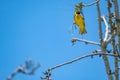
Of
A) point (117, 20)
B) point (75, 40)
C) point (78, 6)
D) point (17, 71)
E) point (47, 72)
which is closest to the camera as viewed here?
point (17, 71)

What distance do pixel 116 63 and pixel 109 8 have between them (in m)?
0.76

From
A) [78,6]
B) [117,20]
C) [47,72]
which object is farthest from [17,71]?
[78,6]

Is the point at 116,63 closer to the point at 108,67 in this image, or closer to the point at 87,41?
the point at 108,67

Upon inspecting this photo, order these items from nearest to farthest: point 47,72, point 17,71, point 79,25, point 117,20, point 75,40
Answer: point 17,71 → point 47,72 → point 117,20 → point 79,25 → point 75,40

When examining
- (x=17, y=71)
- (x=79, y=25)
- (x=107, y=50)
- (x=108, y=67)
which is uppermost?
(x=79, y=25)

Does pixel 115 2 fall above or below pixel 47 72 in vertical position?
above

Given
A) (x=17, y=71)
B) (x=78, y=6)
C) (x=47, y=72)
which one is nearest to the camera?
(x=17, y=71)

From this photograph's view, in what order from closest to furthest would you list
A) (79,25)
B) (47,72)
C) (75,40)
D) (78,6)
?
(47,72) < (79,25) < (78,6) < (75,40)

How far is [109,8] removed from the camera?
10.2 ft

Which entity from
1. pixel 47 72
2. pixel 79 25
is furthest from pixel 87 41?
pixel 47 72

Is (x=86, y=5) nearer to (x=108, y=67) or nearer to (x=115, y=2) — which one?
(x=115, y=2)

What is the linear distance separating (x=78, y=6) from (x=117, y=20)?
2.52 feet

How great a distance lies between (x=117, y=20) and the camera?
8.76 feet

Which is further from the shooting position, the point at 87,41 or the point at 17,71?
the point at 87,41
